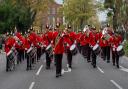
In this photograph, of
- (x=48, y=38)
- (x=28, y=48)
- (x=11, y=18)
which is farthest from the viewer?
(x=11, y=18)

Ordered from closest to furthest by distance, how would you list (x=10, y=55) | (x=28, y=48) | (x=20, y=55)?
1. (x=10, y=55)
2. (x=28, y=48)
3. (x=20, y=55)

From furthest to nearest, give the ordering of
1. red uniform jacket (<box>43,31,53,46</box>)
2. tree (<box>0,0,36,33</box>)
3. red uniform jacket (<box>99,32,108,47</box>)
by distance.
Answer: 1. tree (<box>0,0,36,33</box>)
2. red uniform jacket (<box>99,32,108,47</box>)
3. red uniform jacket (<box>43,31,53,46</box>)

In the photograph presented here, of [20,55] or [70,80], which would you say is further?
[20,55]

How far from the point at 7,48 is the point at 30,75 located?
332cm

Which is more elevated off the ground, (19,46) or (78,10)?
(78,10)

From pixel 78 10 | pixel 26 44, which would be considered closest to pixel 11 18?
pixel 78 10

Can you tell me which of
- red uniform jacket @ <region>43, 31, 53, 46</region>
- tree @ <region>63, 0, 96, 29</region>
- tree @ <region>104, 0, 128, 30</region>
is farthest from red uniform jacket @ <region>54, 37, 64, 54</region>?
tree @ <region>63, 0, 96, 29</region>

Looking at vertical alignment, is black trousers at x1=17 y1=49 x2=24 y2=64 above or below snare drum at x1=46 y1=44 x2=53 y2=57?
below

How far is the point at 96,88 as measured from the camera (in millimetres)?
17328

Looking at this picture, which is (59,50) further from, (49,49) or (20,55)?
(20,55)

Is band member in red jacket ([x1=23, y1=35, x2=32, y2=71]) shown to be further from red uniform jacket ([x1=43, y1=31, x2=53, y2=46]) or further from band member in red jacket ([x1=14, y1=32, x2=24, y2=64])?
red uniform jacket ([x1=43, y1=31, x2=53, y2=46])

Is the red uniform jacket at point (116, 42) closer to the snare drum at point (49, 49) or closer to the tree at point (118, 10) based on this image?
the snare drum at point (49, 49)

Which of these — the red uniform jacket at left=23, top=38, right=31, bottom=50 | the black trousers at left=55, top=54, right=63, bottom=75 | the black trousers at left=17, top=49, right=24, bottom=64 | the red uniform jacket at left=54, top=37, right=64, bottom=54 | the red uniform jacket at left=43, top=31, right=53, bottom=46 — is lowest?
the black trousers at left=17, top=49, right=24, bottom=64

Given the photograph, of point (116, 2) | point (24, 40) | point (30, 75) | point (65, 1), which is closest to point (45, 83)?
point (30, 75)
